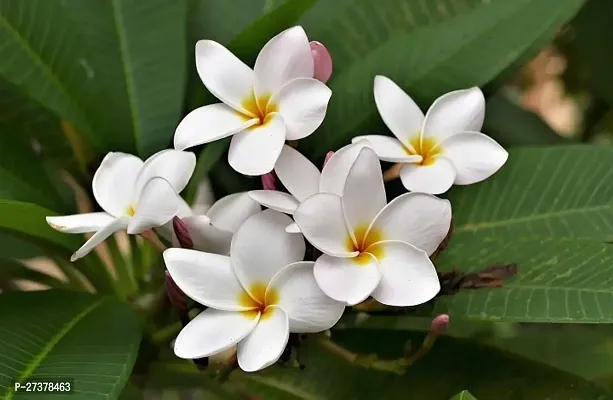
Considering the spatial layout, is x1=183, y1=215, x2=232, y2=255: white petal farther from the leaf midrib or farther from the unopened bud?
the leaf midrib

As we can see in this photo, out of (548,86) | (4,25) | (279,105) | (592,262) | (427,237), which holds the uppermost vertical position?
(4,25)

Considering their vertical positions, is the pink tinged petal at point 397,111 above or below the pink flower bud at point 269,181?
below

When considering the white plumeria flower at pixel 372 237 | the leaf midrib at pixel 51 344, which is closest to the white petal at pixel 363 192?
the white plumeria flower at pixel 372 237

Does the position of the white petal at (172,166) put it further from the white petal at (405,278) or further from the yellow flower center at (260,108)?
the white petal at (405,278)

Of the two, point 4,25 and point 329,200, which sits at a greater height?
point 4,25

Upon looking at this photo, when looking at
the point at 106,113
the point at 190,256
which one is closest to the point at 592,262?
the point at 190,256

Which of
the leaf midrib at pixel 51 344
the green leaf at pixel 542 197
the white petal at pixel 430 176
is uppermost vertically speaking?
the leaf midrib at pixel 51 344

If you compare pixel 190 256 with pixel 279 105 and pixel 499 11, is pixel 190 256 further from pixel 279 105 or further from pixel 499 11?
pixel 499 11
